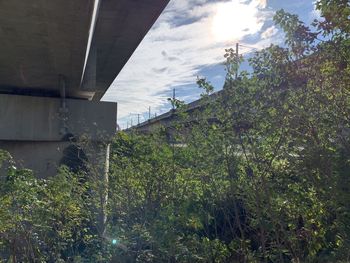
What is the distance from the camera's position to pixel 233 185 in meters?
3.46

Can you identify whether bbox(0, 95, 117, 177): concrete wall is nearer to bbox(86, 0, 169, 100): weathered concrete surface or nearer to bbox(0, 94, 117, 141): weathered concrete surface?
bbox(0, 94, 117, 141): weathered concrete surface

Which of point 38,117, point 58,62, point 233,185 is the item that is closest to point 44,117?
point 38,117

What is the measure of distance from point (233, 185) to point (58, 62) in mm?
11215

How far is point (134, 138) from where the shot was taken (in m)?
4.92

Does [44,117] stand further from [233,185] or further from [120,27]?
[233,185]

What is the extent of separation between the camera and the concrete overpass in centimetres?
941

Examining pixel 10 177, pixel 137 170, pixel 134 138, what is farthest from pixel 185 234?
pixel 10 177

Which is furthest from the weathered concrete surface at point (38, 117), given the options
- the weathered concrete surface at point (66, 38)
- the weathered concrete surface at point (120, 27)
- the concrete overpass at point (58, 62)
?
the weathered concrete surface at point (120, 27)

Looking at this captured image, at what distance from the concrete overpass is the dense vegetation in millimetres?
4333

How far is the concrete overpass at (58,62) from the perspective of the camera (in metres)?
9.41

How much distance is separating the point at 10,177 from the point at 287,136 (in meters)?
2.72

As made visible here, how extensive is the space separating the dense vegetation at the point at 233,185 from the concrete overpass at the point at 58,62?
14.2 feet

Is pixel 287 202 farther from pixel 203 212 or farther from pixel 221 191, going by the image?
pixel 203 212

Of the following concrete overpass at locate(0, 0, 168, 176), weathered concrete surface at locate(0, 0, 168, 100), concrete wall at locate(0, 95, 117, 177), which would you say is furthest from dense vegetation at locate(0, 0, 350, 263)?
concrete wall at locate(0, 95, 117, 177)
